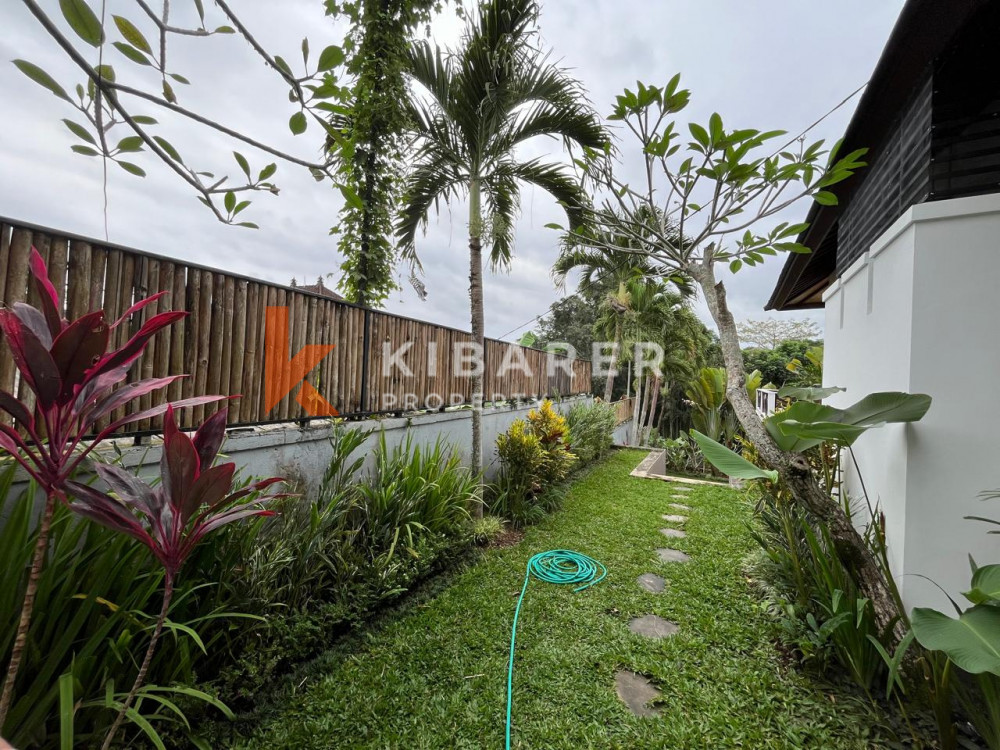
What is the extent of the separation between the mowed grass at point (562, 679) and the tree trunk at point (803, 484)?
56cm

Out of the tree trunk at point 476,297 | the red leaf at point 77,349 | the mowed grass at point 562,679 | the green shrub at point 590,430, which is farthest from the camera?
the green shrub at point 590,430

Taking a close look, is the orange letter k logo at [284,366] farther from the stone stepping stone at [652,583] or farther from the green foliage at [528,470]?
the stone stepping stone at [652,583]

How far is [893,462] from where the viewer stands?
7.33 feet

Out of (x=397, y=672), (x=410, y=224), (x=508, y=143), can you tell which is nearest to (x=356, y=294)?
(x=410, y=224)

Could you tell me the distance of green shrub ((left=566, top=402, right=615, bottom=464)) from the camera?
7723 millimetres

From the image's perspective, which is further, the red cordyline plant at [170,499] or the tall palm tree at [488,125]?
the tall palm tree at [488,125]

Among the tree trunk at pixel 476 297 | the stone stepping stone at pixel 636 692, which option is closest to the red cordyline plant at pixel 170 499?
the stone stepping stone at pixel 636 692

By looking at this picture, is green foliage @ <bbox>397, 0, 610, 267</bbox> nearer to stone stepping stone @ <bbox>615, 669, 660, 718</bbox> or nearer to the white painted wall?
the white painted wall

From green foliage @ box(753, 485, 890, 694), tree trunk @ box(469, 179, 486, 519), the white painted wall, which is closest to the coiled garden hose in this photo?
tree trunk @ box(469, 179, 486, 519)

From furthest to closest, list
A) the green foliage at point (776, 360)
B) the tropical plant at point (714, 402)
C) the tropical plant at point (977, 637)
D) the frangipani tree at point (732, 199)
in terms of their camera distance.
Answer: the green foliage at point (776, 360) < the tropical plant at point (714, 402) < the frangipani tree at point (732, 199) < the tropical plant at point (977, 637)

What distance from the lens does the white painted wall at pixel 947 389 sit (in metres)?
1.89

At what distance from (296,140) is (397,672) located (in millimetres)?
2689

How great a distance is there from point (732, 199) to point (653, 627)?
311 cm

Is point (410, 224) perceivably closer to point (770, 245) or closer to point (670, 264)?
point (670, 264)
